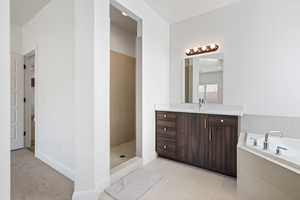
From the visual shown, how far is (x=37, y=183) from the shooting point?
1.91 m

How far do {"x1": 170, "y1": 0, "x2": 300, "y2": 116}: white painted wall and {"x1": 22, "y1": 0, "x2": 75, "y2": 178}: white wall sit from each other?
7.81 ft

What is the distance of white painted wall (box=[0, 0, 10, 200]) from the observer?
0.89 meters

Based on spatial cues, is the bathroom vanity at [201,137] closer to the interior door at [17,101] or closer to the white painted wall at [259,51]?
the white painted wall at [259,51]

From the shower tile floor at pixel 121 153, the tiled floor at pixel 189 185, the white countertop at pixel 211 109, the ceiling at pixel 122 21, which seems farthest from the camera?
the ceiling at pixel 122 21

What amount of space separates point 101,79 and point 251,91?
2.28 metres

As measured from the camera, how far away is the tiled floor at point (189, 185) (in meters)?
1.66

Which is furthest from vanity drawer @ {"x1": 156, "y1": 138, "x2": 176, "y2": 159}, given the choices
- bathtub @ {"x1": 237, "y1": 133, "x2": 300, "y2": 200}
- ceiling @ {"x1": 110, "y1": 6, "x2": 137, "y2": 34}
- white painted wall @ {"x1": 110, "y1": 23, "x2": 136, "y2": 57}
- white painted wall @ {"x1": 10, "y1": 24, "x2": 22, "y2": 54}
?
white painted wall @ {"x1": 10, "y1": 24, "x2": 22, "y2": 54}

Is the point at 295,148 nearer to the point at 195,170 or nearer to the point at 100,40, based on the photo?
the point at 195,170

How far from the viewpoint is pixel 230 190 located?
5.84ft

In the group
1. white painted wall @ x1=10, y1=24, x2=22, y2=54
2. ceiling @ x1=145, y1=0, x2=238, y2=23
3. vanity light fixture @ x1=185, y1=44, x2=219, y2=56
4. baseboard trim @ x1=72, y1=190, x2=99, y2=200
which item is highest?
ceiling @ x1=145, y1=0, x2=238, y2=23

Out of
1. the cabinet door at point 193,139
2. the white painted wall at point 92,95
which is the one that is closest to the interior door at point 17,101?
the white painted wall at point 92,95

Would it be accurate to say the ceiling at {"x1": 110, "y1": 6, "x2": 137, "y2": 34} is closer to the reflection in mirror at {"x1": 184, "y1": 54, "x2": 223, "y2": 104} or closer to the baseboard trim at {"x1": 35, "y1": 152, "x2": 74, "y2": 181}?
the reflection in mirror at {"x1": 184, "y1": 54, "x2": 223, "y2": 104}

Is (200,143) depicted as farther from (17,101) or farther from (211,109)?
(17,101)

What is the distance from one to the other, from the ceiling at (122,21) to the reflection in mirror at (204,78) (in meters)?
1.55
